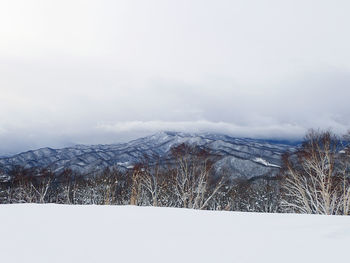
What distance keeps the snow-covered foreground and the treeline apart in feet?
27.1

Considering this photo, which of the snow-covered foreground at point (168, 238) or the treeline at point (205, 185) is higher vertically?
the snow-covered foreground at point (168, 238)

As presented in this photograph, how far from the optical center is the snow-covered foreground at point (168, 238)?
229 cm

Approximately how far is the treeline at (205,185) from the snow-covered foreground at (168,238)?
826 cm

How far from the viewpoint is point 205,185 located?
15578 mm

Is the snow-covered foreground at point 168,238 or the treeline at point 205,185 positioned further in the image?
the treeline at point 205,185

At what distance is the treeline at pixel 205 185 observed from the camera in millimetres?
13375

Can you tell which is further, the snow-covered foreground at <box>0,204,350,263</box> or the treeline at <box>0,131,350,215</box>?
the treeline at <box>0,131,350,215</box>

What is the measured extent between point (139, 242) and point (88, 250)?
0.57m

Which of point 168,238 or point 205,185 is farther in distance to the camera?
point 205,185

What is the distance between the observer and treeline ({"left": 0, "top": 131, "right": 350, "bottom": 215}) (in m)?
A: 13.4

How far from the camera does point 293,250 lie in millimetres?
2432

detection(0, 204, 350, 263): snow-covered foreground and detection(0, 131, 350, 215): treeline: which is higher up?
detection(0, 204, 350, 263): snow-covered foreground

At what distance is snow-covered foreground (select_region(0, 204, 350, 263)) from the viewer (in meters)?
2.29

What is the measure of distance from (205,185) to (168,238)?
43.2 feet
